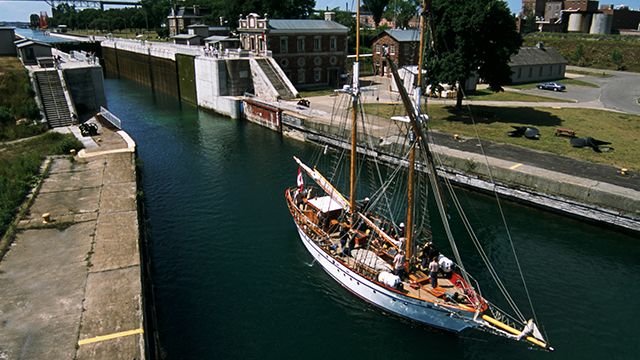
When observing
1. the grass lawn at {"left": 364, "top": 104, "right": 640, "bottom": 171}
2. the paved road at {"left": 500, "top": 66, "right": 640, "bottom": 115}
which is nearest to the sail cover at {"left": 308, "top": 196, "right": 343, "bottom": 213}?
the grass lawn at {"left": 364, "top": 104, "right": 640, "bottom": 171}

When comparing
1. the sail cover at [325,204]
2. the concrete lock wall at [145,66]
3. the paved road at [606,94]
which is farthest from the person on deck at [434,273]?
the concrete lock wall at [145,66]

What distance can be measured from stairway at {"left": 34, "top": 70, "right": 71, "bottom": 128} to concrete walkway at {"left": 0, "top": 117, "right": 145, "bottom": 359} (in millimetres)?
16200

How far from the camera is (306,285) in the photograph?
25047mm

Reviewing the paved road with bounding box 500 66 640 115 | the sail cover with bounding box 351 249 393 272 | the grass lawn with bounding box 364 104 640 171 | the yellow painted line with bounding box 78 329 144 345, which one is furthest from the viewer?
the paved road with bounding box 500 66 640 115

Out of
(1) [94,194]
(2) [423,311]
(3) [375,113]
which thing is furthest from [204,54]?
(2) [423,311]

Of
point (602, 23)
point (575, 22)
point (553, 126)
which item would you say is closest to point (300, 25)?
point (553, 126)

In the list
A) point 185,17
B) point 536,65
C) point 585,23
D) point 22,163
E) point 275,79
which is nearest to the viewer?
point 22,163

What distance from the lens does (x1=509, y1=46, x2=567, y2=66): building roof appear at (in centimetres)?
7688

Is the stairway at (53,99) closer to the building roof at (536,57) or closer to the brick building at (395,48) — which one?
the brick building at (395,48)

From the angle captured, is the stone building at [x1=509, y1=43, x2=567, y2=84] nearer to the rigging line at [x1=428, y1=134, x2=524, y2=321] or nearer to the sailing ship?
the rigging line at [x1=428, y1=134, x2=524, y2=321]

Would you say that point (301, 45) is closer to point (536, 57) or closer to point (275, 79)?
point (275, 79)

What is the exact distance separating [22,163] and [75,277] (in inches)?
702

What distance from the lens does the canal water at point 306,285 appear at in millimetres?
20484

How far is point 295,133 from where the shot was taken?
2096 inches
